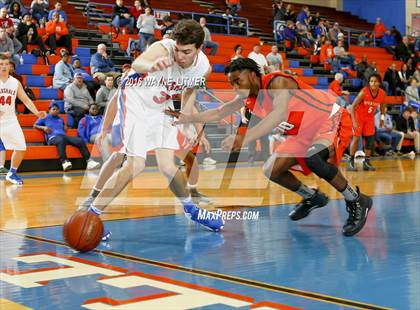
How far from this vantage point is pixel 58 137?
12906 mm

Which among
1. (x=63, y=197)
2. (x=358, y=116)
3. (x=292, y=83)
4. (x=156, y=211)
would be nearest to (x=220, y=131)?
(x=358, y=116)

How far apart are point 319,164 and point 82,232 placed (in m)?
1.99

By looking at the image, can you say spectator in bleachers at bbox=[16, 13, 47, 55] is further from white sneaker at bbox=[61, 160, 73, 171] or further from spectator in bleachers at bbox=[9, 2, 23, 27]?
white sneaker at bbox=[61, 160, 73, 171]

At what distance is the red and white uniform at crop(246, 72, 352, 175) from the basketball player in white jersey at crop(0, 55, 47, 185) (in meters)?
5.49

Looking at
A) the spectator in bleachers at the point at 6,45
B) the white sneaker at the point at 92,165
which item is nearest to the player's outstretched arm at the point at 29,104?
the white sneaker at the point at 92,165

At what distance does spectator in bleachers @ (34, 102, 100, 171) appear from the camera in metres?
12.9

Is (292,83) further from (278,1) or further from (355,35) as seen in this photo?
(355,35)

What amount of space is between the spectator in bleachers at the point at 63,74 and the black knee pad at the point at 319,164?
978 cm

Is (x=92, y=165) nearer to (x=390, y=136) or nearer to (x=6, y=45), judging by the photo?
(x=6, y=45)

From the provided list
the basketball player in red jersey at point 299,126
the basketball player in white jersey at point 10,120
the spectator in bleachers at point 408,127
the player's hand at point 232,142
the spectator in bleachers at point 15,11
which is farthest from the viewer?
the spectator in bleachers at point 408,127

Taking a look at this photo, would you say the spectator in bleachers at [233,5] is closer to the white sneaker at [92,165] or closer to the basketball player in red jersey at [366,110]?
the white sneaker at [92,165]

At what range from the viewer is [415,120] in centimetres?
1905

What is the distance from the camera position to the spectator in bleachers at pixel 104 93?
13.9m

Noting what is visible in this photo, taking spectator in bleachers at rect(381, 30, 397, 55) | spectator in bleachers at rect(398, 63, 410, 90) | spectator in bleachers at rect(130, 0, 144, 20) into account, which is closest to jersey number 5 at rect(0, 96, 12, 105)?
spectator in bleachers at rect(130, 0, 144, 20)
